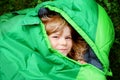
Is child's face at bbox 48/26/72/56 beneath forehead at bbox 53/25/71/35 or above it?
beneath

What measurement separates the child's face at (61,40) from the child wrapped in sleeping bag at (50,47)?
8 centimetres

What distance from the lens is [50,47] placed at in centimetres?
247

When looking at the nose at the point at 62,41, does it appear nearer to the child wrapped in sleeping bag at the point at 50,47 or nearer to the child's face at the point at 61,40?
the child's face at the point at 61,40

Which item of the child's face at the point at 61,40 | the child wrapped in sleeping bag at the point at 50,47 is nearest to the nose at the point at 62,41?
the child's face at the point at 61,40

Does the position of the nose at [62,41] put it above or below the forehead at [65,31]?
below

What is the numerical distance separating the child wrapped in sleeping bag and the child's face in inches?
3.2

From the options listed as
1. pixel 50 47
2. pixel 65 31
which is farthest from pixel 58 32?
pixel 50 47

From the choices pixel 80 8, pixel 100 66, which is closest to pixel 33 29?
pixel 80 8

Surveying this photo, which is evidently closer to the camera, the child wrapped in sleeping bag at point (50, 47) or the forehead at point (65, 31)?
the child wrapped in sleeping bag at point (50, 47)

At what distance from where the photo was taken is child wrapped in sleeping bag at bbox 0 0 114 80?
96.1 inches

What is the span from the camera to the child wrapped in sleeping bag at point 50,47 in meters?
2.44

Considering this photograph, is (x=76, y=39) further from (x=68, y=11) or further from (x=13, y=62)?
(x=13, y=62)

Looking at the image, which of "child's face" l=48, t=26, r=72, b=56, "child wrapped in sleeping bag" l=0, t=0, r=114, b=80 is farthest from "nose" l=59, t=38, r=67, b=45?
"child wrapped in sleeping bag" l=0, t=0, r=114, b=80

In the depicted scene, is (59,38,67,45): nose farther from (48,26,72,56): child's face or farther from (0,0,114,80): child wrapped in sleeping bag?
(0,0,114,80): child wrapped in sleeping bag
